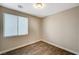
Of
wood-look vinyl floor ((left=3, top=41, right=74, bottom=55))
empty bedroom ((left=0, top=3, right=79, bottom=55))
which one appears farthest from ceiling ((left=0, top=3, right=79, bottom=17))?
wood-look vinyl floor ((left=3, top=41, right=74, bottom=55))

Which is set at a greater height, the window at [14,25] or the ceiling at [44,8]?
the ceiling at [44,8]

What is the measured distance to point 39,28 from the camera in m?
1.37

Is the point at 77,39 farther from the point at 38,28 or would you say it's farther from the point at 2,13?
the point at 2,13

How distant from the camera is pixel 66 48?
4.17 feet

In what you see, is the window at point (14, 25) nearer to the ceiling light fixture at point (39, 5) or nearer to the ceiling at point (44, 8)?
the ceiling at point (44, 8)

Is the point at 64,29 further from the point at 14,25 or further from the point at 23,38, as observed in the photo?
the point at 14,25

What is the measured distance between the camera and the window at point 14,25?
3.91 ft

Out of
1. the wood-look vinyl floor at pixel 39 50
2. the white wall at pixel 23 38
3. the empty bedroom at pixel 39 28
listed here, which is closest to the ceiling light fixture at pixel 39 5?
the empty bedroom at pixel 39 28

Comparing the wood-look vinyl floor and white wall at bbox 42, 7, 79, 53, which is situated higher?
white wall at bbox 42, 7, 79, 53

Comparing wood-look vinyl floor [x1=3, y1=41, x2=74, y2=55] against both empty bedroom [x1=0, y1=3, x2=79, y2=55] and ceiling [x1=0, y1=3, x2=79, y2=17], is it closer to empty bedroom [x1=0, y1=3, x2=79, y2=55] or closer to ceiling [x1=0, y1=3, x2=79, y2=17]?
empty bedroom [x1=0, y1=3, x2=79, y2=55]

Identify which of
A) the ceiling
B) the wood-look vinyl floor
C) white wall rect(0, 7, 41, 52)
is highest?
the ceiling

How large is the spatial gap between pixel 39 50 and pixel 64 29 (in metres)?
0.54

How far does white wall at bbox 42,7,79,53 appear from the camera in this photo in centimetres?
125

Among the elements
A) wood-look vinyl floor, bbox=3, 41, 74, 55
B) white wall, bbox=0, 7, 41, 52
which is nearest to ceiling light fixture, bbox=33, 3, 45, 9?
white wall, bbox=0, 7, 41, 52
